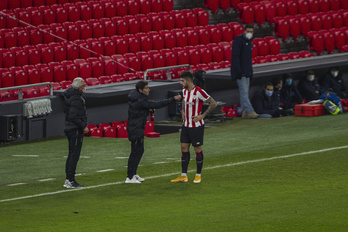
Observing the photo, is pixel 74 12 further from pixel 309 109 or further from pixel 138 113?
pixel 138 113

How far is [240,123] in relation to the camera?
22.4 metres

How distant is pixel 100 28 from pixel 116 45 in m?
0.73

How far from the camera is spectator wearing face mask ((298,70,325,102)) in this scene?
25094 millimetres

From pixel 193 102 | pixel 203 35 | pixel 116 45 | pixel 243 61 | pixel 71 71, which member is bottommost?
pixel 193 102

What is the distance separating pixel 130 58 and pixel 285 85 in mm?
4489

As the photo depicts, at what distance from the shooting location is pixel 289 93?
80.3 feet

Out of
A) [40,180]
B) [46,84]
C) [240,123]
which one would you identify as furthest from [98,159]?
[240,123]

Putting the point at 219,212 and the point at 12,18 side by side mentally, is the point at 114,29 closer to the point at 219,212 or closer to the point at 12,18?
the point at 12,18

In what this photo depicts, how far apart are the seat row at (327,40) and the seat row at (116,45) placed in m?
3.05

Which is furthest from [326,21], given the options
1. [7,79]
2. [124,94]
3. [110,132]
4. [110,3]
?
[7,79]

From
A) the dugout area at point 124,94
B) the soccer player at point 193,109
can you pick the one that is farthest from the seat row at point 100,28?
the soccer player at point 193,109

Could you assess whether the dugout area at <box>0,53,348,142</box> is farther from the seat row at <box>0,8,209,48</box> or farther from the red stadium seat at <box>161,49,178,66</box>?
the seat row at <box>0,8,209,48</box>

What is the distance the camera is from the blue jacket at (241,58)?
22.7 metres

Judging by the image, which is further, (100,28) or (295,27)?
(295,27)
